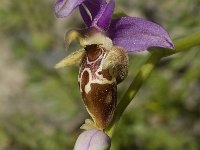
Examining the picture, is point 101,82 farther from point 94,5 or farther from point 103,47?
point 94,5

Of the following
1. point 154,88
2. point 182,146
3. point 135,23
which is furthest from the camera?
point 154,88

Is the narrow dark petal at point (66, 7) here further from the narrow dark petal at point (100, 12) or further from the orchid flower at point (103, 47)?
the narrow dark petal at point (100, 12)

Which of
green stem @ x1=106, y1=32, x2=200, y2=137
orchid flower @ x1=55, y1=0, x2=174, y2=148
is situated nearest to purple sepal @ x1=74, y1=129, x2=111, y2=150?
orchid flower @ x1=55, y1=0, x2=174, y2=148

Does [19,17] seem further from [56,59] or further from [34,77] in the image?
[34,77]

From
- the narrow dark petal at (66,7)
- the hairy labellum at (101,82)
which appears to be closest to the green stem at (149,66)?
the hairy labellum at (101,82)

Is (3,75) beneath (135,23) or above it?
beneath

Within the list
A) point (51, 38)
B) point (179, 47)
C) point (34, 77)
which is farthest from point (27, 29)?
point (179, 47)

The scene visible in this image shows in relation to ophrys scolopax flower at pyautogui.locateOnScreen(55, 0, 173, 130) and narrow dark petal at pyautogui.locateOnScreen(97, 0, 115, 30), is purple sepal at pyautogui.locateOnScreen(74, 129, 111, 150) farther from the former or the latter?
narrow dark petal at pyautogui.locateOnScreen(97, 0, 115, 30)
